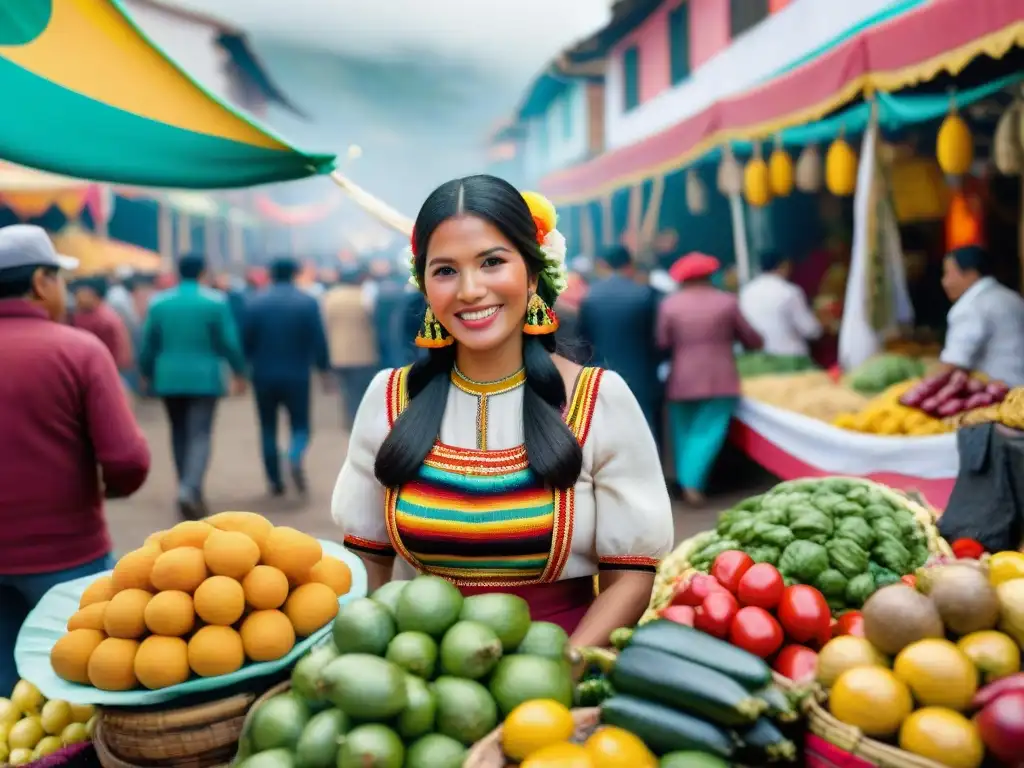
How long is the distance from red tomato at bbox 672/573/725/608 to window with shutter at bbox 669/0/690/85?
13.4 metres

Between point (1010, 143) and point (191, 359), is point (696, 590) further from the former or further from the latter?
point (191, 359)

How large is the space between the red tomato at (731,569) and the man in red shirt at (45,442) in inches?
78.1

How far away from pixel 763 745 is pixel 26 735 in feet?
6.83

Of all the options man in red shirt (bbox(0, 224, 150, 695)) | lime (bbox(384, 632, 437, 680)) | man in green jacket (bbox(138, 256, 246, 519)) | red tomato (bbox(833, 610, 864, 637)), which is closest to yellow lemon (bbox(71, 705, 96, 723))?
man in red shirt (bbox(0, 224, 150, 695))

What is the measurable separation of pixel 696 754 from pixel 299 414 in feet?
22.0

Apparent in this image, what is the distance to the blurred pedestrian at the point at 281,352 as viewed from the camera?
7453mm

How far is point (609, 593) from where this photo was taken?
2.09 m

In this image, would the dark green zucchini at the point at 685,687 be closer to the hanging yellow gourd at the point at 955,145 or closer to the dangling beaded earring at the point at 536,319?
the dangling beaded earring at the point at 536,319

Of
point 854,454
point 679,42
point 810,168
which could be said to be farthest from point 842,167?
point 679,42

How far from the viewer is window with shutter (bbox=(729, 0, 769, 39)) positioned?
11.2m

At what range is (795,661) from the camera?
189 cm

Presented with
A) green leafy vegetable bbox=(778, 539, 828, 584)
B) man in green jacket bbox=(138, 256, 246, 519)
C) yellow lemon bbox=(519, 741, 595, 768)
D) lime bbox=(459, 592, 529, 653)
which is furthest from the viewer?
man in green jacket bbox=(138, 256, 246, 519)

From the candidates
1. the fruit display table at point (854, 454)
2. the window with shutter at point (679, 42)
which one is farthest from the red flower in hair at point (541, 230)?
the window with shutter at point (679, 42)

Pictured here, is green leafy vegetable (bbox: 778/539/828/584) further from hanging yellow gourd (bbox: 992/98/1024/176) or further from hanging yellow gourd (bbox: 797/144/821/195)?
hanging yellow gourd (bbox: 797/144/821/195)
